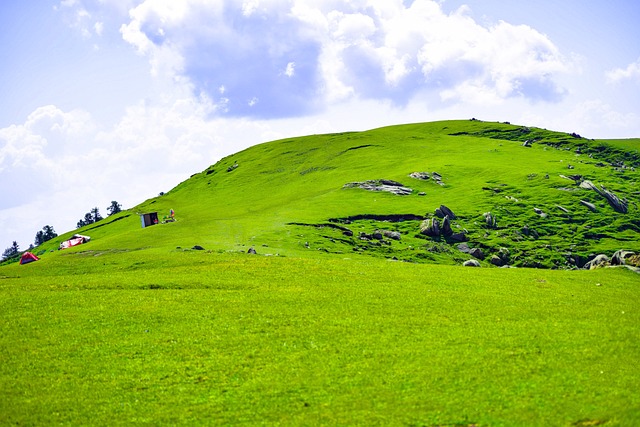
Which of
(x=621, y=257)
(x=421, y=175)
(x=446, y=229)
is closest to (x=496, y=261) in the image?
(x=446, y=229)

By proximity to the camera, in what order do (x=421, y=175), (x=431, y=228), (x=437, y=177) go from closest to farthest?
(x=431, y=228), (x=421, y=175), (x=437, y=177)

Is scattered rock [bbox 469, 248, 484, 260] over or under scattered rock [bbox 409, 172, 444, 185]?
under

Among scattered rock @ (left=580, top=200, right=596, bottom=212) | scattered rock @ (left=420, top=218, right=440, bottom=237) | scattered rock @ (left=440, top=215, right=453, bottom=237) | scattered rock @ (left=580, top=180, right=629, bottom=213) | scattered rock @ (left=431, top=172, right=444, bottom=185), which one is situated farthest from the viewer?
scattered rock @ (left=431, top=172, right=444, bottom=185)

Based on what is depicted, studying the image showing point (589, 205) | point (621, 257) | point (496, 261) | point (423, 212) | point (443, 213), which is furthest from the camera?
point (589, 205)

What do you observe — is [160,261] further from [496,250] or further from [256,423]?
[496,250]

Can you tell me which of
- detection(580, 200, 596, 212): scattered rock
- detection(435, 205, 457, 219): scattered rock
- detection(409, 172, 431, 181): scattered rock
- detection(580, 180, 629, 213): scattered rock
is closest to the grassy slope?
detection(435, 205, 457, 219): scattered rock

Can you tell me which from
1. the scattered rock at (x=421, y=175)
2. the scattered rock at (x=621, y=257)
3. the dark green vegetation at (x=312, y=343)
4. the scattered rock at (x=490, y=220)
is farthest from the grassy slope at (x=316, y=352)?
the scattered rock at (x=421, y=175)

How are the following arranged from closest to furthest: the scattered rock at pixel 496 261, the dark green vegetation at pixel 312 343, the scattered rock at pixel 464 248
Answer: the dark green vegetation at pixel 312 343
the scattered rock at pixel 496 261
the scattered rock at pixel 464 248

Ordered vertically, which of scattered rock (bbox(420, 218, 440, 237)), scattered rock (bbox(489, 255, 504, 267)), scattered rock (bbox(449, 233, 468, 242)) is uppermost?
scattered rock (bbox(420, 218, 440, 237))

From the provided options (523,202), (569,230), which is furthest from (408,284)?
(523,202)

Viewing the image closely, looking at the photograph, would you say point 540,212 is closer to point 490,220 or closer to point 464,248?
point 490,220

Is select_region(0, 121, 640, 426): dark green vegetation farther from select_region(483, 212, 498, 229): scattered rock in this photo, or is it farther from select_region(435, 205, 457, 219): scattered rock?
select_region(435, 205, 457, 219): scattered rock

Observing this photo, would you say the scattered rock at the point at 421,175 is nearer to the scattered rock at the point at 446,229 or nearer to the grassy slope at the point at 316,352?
the scattered rock at the point at 446,229

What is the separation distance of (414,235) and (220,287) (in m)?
73.0
